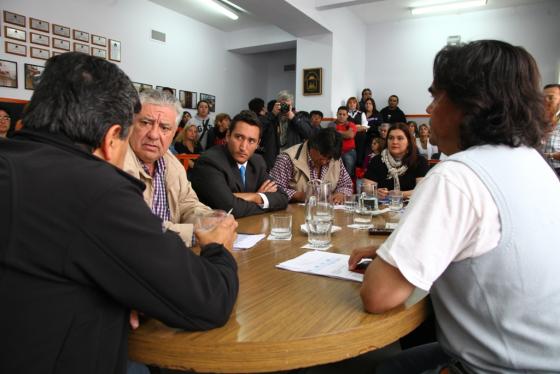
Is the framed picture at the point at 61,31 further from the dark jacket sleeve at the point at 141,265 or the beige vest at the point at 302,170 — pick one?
the dark jacket sleeve at the point at 141,265

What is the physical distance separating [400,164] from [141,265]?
9.50 feet

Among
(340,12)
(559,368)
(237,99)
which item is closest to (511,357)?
(559,368)

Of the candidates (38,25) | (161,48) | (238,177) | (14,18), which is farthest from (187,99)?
(238,177)

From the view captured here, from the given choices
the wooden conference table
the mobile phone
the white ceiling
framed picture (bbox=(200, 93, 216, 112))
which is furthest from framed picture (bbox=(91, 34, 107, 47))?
the wooden conference table

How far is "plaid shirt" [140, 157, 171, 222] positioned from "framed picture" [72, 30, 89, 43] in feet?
18.9

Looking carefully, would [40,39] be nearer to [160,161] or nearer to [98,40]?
[98,40]

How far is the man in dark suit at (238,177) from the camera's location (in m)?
2.12

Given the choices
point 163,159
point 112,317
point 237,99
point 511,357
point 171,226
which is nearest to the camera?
point 112,317

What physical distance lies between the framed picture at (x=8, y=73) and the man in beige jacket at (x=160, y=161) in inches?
201

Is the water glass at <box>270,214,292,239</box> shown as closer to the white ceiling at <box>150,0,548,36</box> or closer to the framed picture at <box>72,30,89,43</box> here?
the white ceiling at <box>150,0,548,36</box>

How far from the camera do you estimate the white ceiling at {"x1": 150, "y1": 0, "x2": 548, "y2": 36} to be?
6.25m

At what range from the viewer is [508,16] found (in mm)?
7719

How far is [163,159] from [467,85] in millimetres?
1445

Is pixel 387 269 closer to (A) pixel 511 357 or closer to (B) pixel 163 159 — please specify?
(A) pixel 511 357
